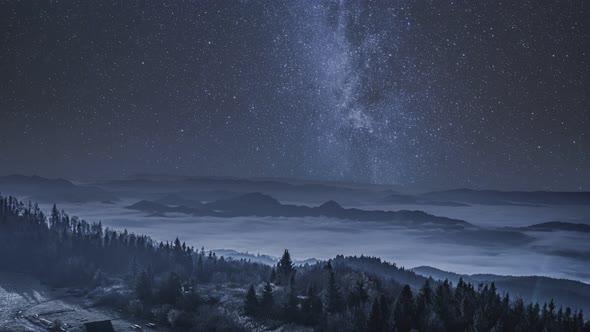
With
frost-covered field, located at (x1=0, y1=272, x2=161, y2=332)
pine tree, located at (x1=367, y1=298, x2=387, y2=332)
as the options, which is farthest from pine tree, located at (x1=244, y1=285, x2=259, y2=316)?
pine tree, located at (x1=367, y1=298, x2=387, y2=332)

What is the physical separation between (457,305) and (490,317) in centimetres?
929

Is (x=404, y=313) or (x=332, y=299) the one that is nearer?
(x=404, y=313)

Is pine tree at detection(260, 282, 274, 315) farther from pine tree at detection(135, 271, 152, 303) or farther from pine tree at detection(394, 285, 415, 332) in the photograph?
pine tree at detection(135, 271, 152, 303)

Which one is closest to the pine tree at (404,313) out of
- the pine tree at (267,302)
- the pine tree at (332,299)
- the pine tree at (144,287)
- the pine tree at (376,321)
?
the pine tree at (376,321)

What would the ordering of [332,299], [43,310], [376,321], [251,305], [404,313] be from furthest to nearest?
1. [43,310]
2. [251,305]
3. [332,299]
4. [404,313]
5. [376,321]

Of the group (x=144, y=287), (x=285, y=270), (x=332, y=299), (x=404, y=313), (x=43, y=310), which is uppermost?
(x=404, y=313)

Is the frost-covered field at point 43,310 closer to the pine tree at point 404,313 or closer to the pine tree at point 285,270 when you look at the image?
the pine tree at point 285,270

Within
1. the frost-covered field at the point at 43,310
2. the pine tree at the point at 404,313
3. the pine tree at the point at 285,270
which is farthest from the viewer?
the pine tree at the point at 285,270

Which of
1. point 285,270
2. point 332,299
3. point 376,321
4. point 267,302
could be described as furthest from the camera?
point 285,270

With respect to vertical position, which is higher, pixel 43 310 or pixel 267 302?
pixel 267 302

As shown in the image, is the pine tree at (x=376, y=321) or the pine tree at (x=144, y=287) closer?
the pine tree at (x=376, y=321)

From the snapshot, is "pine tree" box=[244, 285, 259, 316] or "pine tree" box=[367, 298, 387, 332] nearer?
"pine tree" box=[367, 298, 387, 332]

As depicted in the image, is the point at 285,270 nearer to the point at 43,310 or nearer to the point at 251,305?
the point at 251,305

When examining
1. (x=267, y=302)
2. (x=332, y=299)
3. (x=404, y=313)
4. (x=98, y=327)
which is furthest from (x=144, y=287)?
(x=404, y=313)
